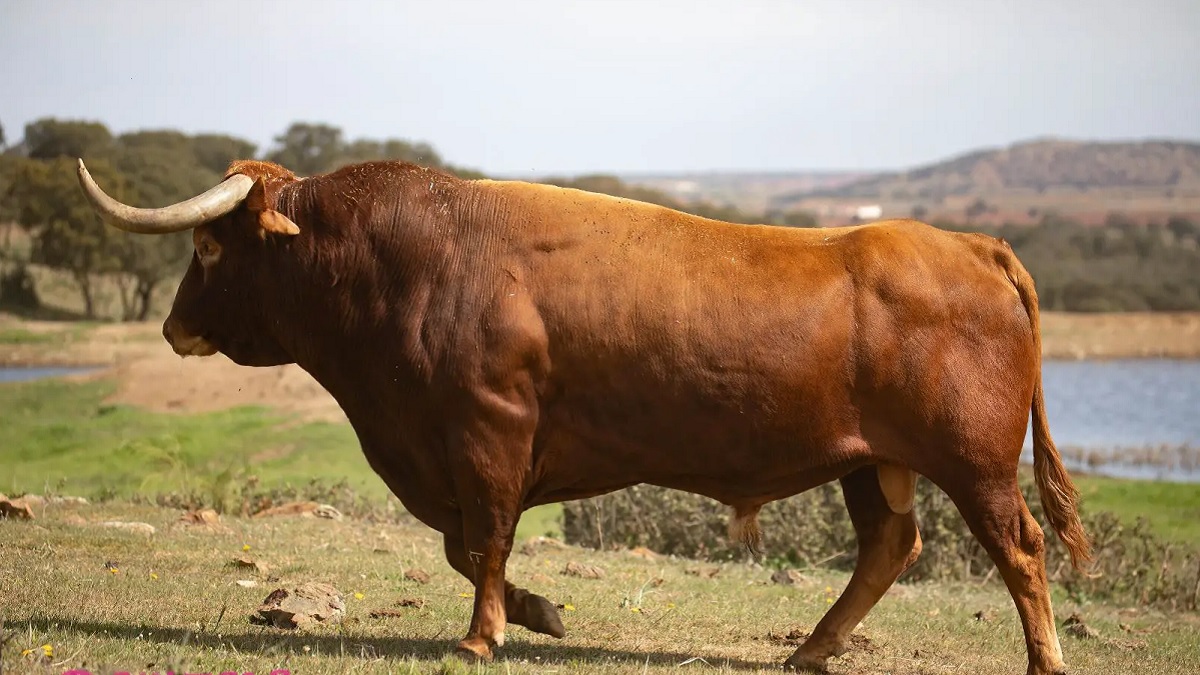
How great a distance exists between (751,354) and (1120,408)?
2878 centimetres

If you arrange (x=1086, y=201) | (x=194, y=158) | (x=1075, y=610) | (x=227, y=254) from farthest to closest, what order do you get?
(x=1086, y=201)
(x=194, y=158)
(x=1075, y=610)
(x=227, y=254)

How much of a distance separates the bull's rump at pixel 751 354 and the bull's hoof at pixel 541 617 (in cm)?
60

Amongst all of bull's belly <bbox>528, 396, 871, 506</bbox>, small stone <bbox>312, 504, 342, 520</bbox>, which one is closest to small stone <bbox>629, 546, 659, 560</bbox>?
small stone <bbox>312, 504, 342, 520</bbox>

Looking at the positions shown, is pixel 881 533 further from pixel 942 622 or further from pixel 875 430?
pixel 942 622

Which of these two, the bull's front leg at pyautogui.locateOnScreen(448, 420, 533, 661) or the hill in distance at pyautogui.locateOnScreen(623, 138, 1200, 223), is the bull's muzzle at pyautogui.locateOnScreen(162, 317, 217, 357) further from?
the hill in distance at pyautogui.locateOnScreen(623, 138, 1200, 223)

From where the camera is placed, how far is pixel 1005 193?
15562 centimetres

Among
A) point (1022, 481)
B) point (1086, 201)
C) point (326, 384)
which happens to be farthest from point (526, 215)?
point (1086, 201)

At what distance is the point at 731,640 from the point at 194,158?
43720 mm

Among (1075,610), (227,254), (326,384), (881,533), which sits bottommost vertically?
(1075,610)

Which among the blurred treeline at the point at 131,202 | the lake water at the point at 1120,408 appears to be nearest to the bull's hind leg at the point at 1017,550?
the blurred treeline at the point at 131,202

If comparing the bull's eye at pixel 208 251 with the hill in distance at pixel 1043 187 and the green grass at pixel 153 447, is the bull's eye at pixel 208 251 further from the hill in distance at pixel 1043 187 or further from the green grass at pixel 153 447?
the hill in distance at pixel 1043 187

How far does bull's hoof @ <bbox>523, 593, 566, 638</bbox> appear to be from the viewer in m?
6.81

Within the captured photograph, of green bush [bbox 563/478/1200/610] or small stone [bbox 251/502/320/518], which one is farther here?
green bush [bbox 563/478/1200/610]

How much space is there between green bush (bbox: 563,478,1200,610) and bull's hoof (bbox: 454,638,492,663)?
5.72 m
